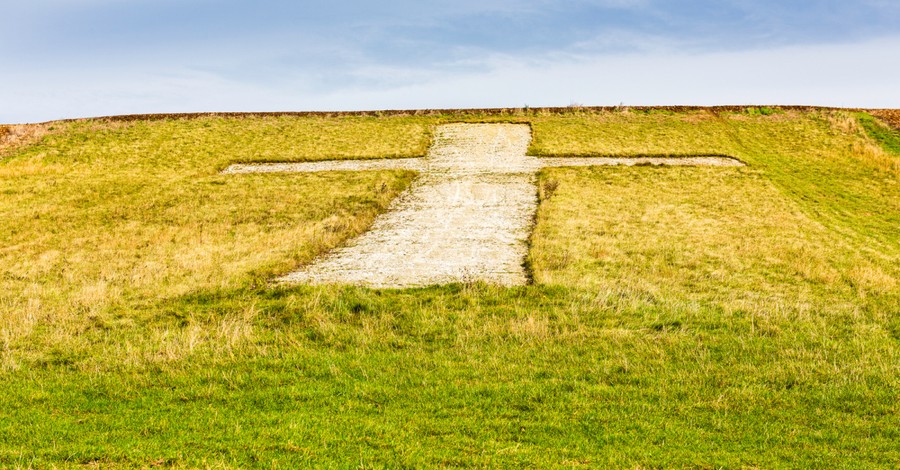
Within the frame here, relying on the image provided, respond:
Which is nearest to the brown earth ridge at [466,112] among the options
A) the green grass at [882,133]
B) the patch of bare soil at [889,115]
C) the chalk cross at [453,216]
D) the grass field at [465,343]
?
the patch of bare soil at [889,115]

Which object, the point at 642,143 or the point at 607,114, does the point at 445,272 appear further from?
the point at 607,114

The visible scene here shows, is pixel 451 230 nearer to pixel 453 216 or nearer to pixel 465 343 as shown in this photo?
pixel 453 216

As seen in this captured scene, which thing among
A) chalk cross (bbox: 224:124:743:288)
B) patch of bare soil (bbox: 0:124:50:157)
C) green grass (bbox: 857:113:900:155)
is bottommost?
chalk cross (bbox: 224:124:743:288)

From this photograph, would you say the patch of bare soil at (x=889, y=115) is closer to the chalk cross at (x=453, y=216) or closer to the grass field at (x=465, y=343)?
the chalk cross at (x=453, y=216)

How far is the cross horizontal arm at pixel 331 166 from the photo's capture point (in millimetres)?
41938

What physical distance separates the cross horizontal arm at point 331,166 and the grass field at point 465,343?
9.47m

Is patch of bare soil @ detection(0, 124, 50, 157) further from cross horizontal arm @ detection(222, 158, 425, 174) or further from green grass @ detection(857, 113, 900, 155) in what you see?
green grass @ detection(857, 113, 900, 155)

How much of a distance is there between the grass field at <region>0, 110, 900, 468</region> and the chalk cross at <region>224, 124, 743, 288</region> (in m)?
1.19

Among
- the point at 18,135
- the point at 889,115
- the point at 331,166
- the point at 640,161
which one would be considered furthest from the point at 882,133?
the point at 18,135

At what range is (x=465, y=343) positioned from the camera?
12750 mm

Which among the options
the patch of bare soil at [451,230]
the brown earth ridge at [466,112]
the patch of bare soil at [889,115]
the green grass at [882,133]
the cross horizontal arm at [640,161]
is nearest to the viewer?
the patch of bare soil at [451,230]

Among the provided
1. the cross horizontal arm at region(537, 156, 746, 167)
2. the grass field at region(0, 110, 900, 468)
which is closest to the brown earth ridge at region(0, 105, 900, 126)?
the cross horizontal arm at region(537, 156, 746, 167)

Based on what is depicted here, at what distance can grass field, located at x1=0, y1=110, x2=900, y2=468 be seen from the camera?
331 inches

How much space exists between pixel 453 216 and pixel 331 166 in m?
16.8
